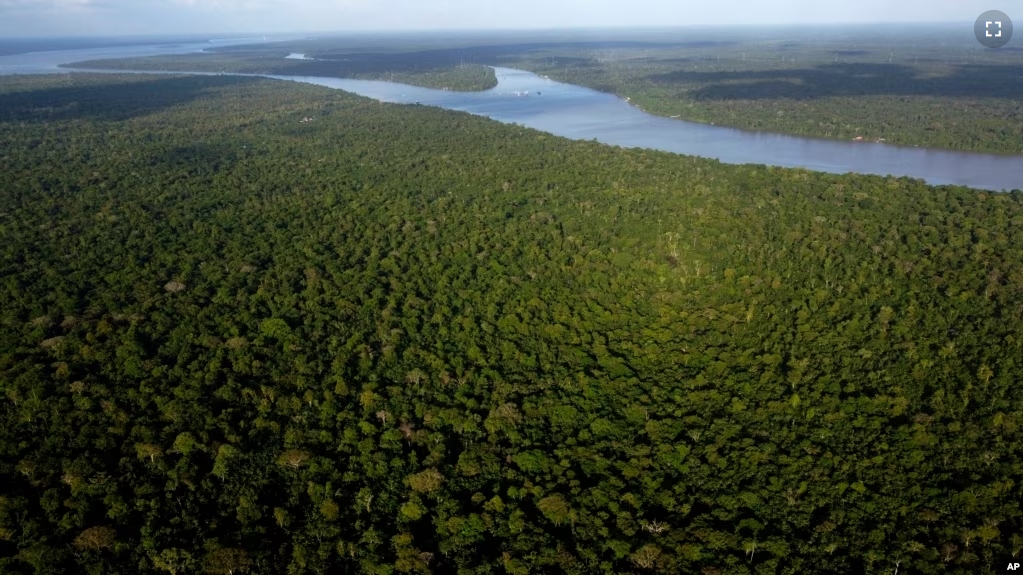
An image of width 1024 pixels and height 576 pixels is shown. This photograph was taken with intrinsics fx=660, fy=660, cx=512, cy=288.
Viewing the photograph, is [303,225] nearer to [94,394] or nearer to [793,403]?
[94,394]

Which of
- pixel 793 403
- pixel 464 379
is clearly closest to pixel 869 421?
pixel 793 403

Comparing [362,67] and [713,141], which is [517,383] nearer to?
[713,141]

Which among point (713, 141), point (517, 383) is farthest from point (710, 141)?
point (517, 383)

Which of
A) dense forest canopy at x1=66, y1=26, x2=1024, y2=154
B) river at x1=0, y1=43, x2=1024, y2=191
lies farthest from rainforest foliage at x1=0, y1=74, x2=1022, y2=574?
dense forest canopy at x1=66, y1=26, x2=1024, y2=154

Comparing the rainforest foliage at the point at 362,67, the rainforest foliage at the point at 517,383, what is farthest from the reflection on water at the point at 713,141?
the rainforest foliage at the point at 362,67

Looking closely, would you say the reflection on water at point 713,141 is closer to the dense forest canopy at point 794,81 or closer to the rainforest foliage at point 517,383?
the dense forest canopy at point 794,81

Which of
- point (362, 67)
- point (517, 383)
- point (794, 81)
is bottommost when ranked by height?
point (517, 383)
